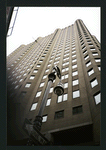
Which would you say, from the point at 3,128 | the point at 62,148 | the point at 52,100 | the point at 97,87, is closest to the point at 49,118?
the point at 52,100

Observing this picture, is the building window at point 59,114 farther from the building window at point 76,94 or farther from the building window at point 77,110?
the building window at point 76,94

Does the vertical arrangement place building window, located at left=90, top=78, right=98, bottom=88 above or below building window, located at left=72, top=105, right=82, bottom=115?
above

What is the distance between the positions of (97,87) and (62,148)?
13.7 metres

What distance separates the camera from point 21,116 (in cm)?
2188

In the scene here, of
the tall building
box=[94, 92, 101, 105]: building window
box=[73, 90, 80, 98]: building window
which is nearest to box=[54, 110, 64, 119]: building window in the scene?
the tall building

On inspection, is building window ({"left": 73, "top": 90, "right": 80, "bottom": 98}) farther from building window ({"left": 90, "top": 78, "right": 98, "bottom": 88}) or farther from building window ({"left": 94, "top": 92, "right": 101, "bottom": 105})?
building window ({"left": 94, "top": 92, "right": 101, "bottom": 105})

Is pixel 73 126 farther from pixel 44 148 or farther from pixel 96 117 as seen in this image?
pixel 44 148

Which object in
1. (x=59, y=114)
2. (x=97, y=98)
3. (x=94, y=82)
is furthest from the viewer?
(x=94, y=82)

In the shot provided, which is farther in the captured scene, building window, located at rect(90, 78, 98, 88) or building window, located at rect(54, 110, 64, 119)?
building window, located at rect(90, 78, 98, 88)

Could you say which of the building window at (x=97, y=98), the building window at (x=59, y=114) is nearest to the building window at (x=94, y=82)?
A: the building window at (x=97, y=98)

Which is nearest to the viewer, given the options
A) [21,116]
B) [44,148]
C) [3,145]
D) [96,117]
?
[3,145]

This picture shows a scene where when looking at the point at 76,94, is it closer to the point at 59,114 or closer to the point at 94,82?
the point at 94,82

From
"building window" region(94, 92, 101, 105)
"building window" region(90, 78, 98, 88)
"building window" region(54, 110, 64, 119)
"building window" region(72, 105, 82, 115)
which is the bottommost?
"building window" region(54, 110, 64, 119)

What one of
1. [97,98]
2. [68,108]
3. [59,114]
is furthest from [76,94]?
[59,114]
